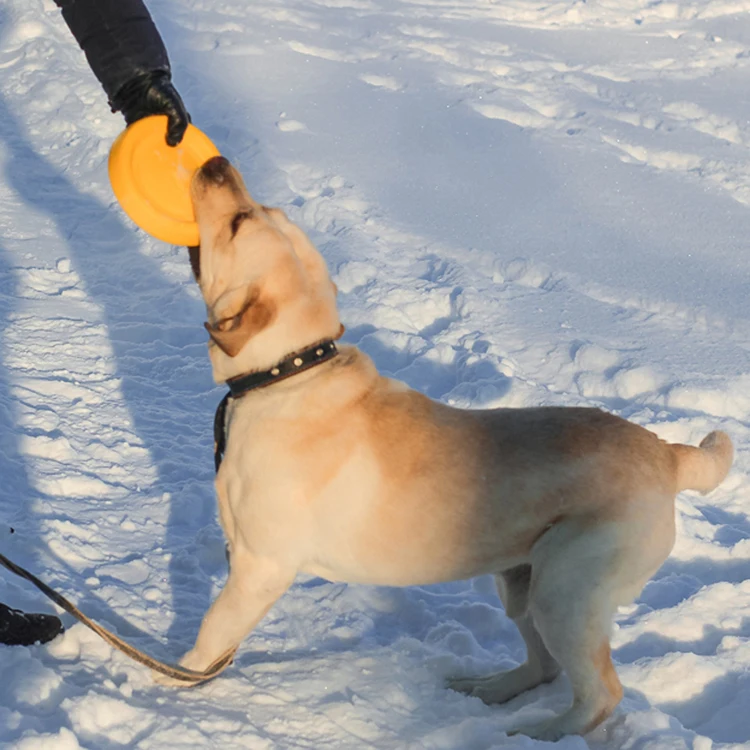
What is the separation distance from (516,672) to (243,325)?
1.56 metres

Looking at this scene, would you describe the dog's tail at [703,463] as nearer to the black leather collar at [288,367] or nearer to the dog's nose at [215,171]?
the black leather collar at [288,367]

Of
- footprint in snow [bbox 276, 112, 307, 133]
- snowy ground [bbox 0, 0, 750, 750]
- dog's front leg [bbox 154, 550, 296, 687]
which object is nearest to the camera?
dog's front leg [bbox 154, 550, 296, 687]

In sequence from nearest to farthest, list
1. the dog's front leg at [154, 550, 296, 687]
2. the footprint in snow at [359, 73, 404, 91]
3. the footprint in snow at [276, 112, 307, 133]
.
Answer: the dog's front leg at [154, 550, 296, 687] → the footprint in snow at [276, 112, 307, 133] → the footprint in snow at [359, 73, 404, 91]

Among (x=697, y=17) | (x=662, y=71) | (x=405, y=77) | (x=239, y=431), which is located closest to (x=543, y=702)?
(x=239, y=431)

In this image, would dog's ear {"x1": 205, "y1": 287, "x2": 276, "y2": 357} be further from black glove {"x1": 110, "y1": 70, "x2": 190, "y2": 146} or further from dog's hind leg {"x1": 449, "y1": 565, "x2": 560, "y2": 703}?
dog's hind leg {"x1": 449, "y1": 565, "x2": 560, "y2": 703}

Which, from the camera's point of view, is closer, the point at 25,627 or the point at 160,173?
the point at 25,627

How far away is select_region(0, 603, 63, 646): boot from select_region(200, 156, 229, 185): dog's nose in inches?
59.3

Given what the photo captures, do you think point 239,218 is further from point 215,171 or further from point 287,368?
point 287,368

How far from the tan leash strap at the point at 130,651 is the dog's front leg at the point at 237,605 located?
3 cm

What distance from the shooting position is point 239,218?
10.0 feet

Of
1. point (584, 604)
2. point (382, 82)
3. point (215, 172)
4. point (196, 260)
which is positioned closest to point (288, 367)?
point (196, 260)

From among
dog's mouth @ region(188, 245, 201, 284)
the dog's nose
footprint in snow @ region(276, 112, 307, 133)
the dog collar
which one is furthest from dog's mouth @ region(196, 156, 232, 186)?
footprint in snow @ region(276, 112, 307, 133)

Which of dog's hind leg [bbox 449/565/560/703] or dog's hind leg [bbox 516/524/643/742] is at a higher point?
dog's hind leg [bbox 516/524/643/742]

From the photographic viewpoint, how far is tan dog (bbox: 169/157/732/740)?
2932 mm
